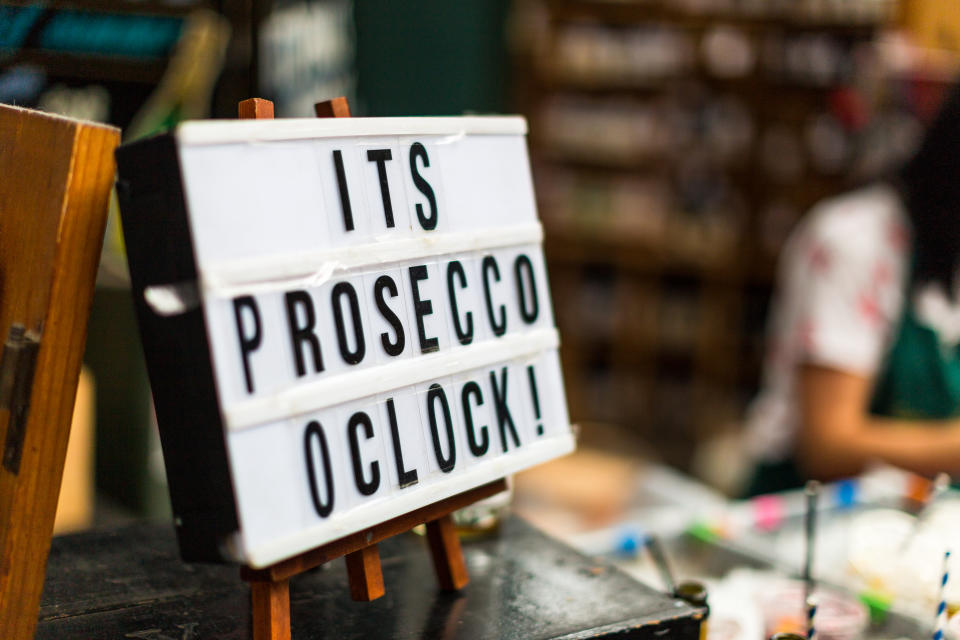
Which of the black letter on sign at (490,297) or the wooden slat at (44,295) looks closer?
the wooden slat at (44,295)

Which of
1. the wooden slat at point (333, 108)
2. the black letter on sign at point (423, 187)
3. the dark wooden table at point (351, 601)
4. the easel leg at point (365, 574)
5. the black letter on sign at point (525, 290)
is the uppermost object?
the wooden slat at point (333, 108)

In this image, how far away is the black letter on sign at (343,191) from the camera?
2.30 ft

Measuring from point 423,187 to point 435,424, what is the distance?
0.20m

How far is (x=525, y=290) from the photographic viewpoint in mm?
865

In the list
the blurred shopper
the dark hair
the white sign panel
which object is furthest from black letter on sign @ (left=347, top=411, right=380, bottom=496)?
the dark hair

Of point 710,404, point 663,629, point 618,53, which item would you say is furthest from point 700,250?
point 663,629

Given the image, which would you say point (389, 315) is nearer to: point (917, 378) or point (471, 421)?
point (471, 421)

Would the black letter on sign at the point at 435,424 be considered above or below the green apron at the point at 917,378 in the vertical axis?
above

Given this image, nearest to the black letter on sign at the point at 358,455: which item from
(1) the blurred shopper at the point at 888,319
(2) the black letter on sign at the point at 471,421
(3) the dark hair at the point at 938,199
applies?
(2) the black letter on sign at the point at 471,421

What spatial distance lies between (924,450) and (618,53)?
12.1ft

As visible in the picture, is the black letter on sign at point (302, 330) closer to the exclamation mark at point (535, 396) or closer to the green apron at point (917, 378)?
the exclamation mark at point (535, 396)

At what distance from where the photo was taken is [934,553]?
4.15 ft

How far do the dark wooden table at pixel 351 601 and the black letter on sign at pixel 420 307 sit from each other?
0.25 m

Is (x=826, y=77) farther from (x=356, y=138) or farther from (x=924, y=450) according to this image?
(x=356, y=138)
